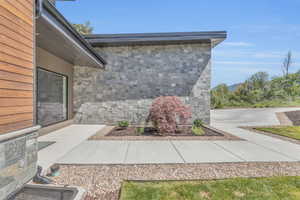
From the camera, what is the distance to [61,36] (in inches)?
175

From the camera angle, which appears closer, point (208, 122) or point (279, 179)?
point (279, 179)

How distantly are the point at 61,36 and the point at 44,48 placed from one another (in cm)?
189

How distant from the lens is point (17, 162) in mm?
2260

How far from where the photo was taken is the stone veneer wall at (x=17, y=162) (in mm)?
2021

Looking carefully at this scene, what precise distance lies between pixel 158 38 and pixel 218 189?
6741 mm

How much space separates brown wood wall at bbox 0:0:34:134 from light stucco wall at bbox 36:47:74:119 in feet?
11.8

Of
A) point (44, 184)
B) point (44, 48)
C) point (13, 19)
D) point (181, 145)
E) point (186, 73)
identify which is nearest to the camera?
point (13, 19)

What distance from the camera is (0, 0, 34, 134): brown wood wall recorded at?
213 centimetres

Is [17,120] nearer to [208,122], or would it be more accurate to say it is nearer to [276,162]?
[276,162]

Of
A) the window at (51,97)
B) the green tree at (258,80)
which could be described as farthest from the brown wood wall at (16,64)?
the green tree at (258,80)

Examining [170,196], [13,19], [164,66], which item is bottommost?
[170,196]

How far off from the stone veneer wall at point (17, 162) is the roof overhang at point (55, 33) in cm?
232

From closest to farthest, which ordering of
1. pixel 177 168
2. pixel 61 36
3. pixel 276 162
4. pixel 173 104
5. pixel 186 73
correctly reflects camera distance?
pixel 177 168 → pixel 276 162 → pixel 61 36 → pixel 173 104 → pixel 186 73

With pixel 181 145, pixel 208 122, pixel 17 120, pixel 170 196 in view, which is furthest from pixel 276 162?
pixel 17 120
